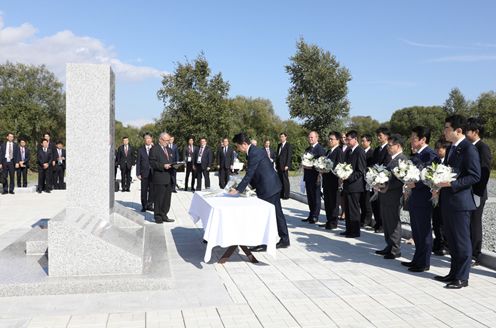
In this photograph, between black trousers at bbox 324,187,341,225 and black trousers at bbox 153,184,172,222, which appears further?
black trousers at bbox 153,184,172,222

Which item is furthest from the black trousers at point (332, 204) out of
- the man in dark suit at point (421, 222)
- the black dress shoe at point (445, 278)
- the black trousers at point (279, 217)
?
the black dress shoe at point (445, 278)

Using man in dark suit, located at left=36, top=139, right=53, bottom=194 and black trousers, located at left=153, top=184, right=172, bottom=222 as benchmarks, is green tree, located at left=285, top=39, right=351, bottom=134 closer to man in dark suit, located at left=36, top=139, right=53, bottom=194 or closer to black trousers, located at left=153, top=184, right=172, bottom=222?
man in dark suit, located at left=36, top=139, right=53, bottom=194

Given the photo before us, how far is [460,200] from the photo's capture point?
561cm

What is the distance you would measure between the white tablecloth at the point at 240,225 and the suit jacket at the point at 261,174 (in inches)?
37.3

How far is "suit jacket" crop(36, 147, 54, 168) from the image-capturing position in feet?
52.6

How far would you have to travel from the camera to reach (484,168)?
5953mm

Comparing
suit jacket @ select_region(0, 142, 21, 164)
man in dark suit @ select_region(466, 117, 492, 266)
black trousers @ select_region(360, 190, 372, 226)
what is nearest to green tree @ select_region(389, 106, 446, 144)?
suit jacket @ select_region(0, 142, 21, 164)

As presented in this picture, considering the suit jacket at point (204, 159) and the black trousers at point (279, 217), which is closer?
the black trousers at point (279, 217)

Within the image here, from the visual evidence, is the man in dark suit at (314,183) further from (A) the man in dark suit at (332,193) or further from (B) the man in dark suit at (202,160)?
(B) the man in dark suit at (202,160)

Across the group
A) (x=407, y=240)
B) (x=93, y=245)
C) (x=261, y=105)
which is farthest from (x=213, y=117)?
(x=261, y=105)

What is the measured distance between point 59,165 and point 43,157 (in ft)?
3.91

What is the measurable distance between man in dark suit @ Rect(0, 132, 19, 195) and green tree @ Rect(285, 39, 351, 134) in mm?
26495

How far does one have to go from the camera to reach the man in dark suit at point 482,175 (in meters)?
5.95

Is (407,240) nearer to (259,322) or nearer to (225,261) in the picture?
(225,261)
